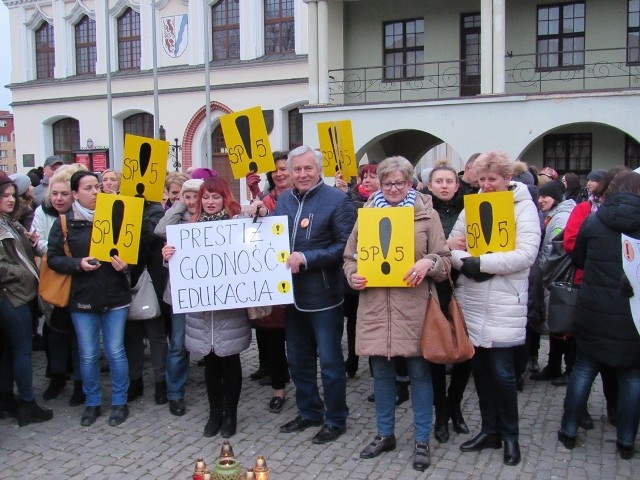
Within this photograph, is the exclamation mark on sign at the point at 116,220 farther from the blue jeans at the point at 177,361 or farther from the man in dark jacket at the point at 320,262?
the man in dark jacket at the point at 320,262

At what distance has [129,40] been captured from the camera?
26.3 m

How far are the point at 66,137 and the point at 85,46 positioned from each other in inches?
148

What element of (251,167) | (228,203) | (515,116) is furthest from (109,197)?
(515,116)

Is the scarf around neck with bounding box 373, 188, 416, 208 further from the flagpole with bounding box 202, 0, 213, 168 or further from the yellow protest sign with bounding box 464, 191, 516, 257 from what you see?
the flagpole with bounding box 202, 0, 213, 168

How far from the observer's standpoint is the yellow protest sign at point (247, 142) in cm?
598

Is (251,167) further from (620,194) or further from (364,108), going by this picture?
(364,108)

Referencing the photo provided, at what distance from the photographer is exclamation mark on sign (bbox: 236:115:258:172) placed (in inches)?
237

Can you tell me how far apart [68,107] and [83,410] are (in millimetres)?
23951

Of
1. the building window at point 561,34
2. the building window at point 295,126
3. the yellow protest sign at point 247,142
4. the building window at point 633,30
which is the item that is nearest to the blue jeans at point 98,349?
the yellow protest sign at point 247,142

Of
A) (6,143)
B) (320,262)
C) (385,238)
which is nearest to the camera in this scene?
(385,238)

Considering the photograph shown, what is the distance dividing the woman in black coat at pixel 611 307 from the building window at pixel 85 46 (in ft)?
85.1

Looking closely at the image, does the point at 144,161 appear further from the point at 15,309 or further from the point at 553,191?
the point at 553,191

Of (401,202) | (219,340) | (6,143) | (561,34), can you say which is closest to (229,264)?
(219,340)

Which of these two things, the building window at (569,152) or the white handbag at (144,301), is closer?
the white handbag at (144,301)
